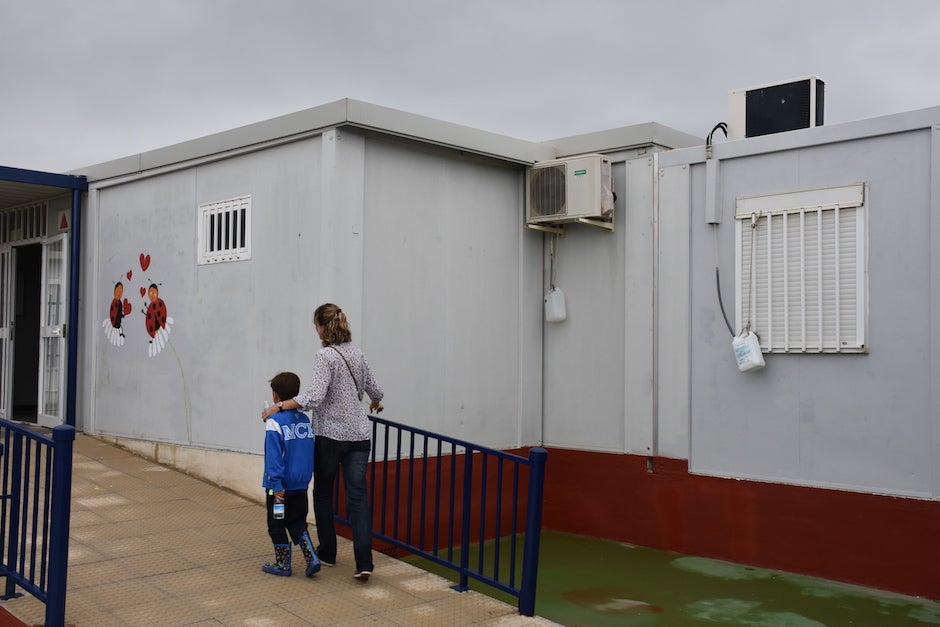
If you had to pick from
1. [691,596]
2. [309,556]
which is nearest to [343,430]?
[309,556]

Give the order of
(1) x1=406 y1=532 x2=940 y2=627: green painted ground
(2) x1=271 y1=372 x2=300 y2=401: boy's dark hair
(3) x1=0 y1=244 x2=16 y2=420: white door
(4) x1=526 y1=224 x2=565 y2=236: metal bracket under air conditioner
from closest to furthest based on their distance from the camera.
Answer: (2) x1=271 y1=372 x2=300 y2=401: boy's dark hair, (1) x1=406 y1=532 x2=940 y2=627: green painted ground, (4) x1=526 y1=224 x2=565 y2=236: metal bracket under air conditioner, (3) x1=0 y1=244 x2=16 y2=420: white door

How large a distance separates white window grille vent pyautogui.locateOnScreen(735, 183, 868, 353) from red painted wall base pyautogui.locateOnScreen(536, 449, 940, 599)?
1.19 meters

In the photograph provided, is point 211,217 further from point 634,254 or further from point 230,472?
point 634,254

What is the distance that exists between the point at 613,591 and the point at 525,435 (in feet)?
7.49

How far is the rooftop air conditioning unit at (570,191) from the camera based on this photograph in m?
7.98

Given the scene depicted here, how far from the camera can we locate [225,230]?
802 centimetres

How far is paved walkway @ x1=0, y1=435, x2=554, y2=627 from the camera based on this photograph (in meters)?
4.88

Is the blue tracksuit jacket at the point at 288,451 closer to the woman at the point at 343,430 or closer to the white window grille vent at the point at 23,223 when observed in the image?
the woman at the point at 343,430

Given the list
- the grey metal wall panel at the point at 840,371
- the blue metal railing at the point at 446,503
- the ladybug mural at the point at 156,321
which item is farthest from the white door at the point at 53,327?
the grey metal wall panel at the point at 840,371

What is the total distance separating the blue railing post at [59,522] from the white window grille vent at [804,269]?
5.20 m

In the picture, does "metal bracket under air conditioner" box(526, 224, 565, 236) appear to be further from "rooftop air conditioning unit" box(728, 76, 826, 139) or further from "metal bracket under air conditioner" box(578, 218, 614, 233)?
"rooftop air conditioning unit" box(728, 76, 826, 139)

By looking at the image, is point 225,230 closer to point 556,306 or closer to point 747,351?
point 556,306

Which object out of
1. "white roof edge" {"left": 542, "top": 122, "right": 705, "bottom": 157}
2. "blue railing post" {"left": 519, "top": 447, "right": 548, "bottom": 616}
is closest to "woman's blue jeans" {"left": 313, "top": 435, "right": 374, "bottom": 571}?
"blue railing post" {"left": 519, "top": 447, "right": 548, "bottom": 616}

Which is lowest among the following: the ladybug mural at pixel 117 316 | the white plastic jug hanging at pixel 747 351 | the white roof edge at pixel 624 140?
the white plastic jug hanging at pixel 747 351
